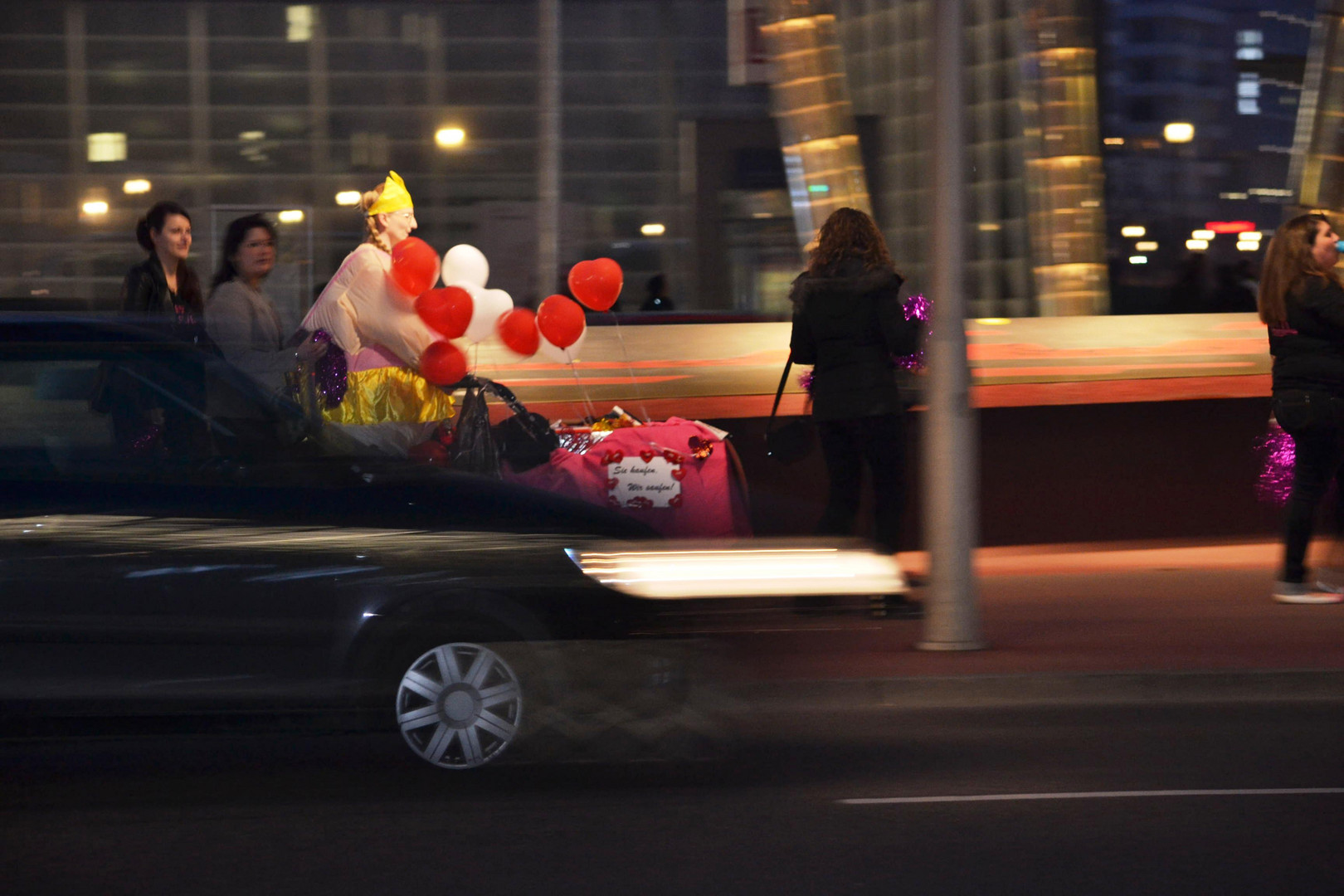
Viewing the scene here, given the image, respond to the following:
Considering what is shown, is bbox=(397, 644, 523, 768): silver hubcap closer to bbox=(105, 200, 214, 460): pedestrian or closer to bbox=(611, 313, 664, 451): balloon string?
bbox=(105, 200, 214, 460): pedestrian

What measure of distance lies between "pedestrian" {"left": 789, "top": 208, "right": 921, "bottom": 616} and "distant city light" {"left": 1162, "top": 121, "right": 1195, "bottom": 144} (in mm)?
4108

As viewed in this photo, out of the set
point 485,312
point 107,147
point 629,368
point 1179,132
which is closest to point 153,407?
point 485,312

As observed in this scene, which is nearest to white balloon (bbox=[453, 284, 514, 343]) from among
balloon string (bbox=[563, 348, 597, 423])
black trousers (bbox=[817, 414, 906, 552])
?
balloon string (bbox=[563, 348, 597, 423])

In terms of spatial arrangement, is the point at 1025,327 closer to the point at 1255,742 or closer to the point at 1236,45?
the point at 1236,45

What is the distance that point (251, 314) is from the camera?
7.39 meters

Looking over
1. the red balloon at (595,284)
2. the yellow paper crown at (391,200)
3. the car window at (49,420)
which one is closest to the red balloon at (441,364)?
the yellow paper crown at (391,200)

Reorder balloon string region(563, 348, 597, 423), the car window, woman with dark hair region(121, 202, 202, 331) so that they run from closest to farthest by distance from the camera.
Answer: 1. the car window
2. woman with dark hair region(121, 202, 202, 331)
3. balloon string region(563, 348, 597, 423)

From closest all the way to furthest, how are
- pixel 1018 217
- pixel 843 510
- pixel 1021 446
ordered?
pixel 843 510
pixel 1021 446
pixel 1018 217

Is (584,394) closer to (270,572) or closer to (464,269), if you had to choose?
(464,269)

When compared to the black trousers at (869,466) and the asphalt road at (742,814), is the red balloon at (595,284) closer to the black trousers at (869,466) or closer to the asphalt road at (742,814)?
the black trousers at (869,466)

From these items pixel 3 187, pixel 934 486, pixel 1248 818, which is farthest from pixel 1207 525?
pixel 3 187

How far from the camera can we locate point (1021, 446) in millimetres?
10602

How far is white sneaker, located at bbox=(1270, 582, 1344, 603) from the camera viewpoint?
839 centimetres

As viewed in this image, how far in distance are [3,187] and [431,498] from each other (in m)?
7.35
